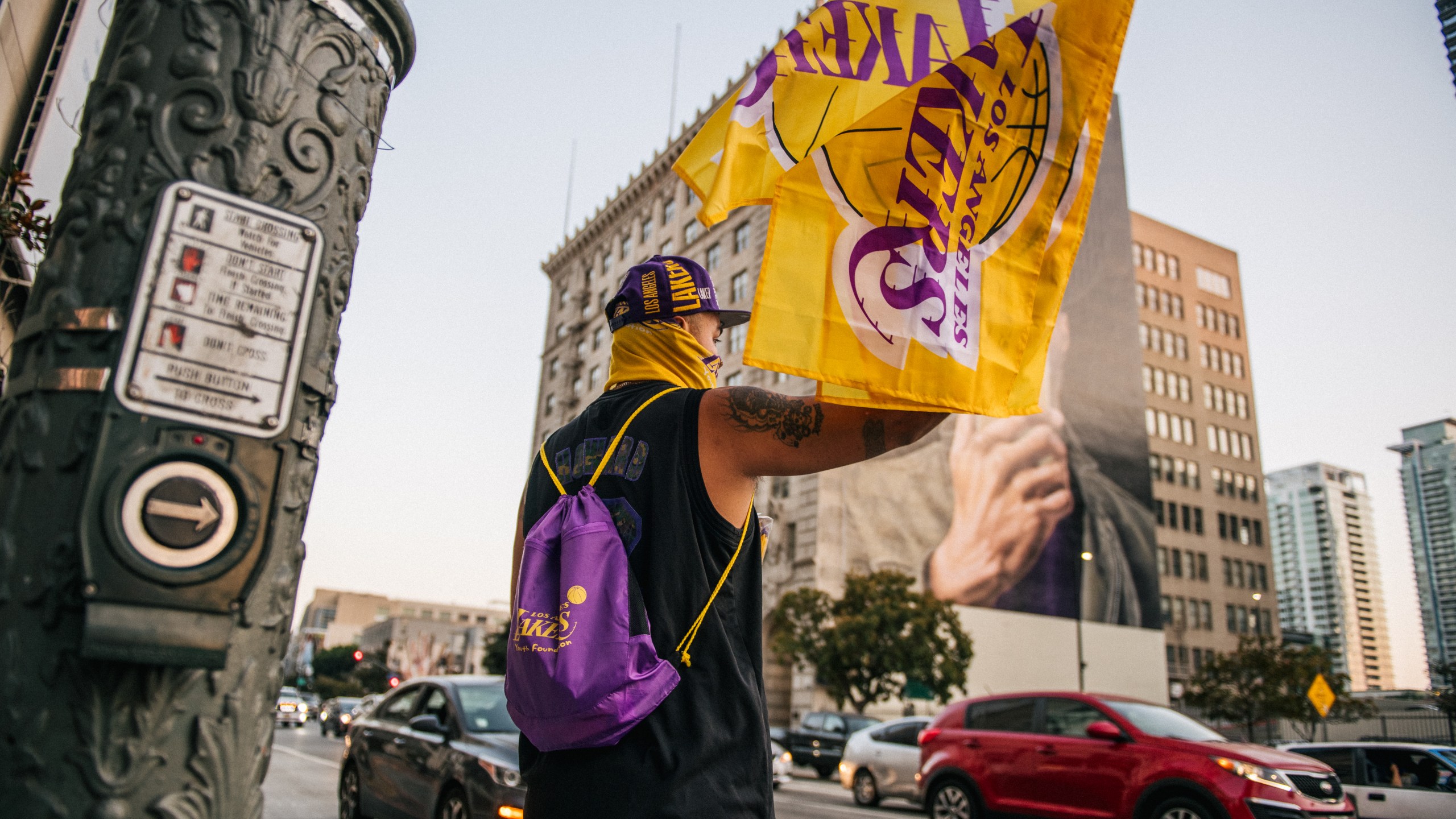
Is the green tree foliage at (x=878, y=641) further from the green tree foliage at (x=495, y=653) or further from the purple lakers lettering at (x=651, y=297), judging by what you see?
the purple lakers lettering at (x=651, y=297)

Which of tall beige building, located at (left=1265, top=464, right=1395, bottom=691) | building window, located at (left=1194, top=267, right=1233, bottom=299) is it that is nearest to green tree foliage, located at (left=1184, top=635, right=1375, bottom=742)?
building window, located at (left=1194, top=267, right=1233, bottom=299)

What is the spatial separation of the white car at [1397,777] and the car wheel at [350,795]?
36.8 ft

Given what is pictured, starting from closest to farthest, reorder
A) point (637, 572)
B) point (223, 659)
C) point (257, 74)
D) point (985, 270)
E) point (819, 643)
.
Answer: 1. point (223, 659)
2. point (257, 74)
3. point (637, 572)
4. point (985, 270)
5. point (819, 643)

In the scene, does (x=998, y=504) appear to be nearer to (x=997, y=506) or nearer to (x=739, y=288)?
(x=997, y=506)

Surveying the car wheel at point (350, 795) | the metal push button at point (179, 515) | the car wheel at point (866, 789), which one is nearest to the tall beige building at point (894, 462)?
the car wheel at point (866, 789)

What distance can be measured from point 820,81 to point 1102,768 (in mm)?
8847

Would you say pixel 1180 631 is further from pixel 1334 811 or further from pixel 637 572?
pixel 637 572

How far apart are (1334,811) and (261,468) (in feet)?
33.0

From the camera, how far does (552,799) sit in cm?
179

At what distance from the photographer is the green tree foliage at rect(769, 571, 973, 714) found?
31.1 metres

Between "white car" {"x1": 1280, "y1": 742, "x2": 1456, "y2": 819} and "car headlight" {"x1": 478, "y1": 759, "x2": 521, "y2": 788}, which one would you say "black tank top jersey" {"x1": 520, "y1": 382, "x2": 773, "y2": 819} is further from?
"white car" {"x1": 1280, "y1": 742, "x2": 1456, "y2": 819}

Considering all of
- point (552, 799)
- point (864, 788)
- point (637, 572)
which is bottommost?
point (864, 788)

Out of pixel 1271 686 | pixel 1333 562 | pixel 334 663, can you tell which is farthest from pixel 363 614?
pixel 1333 562

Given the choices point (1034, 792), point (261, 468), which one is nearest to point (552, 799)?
point (261, 468)
